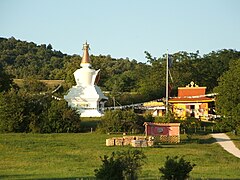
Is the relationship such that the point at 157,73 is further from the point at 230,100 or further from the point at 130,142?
the point at 130,142

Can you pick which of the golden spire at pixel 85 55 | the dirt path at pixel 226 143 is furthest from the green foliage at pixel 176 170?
the golden spire at pixel 85 55

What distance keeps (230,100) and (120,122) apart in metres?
8.72

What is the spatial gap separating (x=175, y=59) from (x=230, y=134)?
26.4m

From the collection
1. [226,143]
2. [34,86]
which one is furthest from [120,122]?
[34,86]

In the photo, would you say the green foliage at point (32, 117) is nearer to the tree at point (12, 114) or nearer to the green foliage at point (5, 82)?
the tree at point (12, 114)

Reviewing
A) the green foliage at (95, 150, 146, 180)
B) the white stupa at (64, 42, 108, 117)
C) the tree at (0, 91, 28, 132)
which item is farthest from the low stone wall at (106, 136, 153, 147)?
the white stupa at (64, 42, 108, 117)

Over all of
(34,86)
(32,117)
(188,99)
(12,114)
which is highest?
(34,86)

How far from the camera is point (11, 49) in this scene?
118875 millimetres

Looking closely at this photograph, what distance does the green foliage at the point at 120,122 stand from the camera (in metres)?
35.9

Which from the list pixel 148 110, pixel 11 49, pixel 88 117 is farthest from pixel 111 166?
pixel 11 49

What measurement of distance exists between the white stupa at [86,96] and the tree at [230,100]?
1097 centimetres

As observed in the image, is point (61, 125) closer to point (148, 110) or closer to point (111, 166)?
point (148, 110)

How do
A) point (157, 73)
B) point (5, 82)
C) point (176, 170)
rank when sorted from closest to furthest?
point (176, 170), point (5, 82), point (157, 73)

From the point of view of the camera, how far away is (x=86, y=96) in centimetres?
4534
